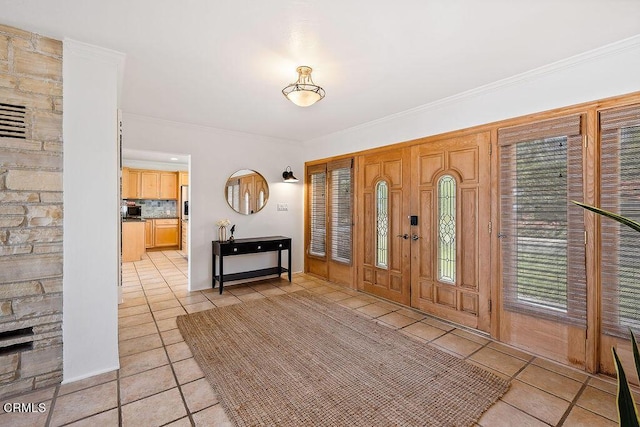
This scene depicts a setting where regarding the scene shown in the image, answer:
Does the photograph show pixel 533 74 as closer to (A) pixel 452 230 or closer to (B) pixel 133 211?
(A) pixel 452 230

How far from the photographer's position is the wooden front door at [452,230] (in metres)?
3.04

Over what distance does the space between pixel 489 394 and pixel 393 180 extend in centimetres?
259

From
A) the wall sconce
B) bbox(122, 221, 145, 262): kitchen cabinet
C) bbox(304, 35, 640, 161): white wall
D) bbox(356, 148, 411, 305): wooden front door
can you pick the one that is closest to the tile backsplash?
bbox(122, 221, 145, 262): kitchen cabinet

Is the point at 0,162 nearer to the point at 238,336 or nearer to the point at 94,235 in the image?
the point at 94,235

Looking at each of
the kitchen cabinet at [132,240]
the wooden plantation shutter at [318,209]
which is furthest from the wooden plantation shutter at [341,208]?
the kitchen cabinet at [132,240]

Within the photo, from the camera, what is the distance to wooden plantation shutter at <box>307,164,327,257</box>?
519 cm

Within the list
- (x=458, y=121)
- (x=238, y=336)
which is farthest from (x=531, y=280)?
(x=238, y=336)

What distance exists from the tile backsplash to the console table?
4.91m

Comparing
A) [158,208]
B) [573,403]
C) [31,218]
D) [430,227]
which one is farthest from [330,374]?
[158,208]

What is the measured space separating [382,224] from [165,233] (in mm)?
6855

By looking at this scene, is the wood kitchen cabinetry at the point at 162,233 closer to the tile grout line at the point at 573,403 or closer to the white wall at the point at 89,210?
the white wall at the point at 89,210

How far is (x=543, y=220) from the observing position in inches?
102

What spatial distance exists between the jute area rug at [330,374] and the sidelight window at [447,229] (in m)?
0.94

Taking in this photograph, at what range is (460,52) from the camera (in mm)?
2330
